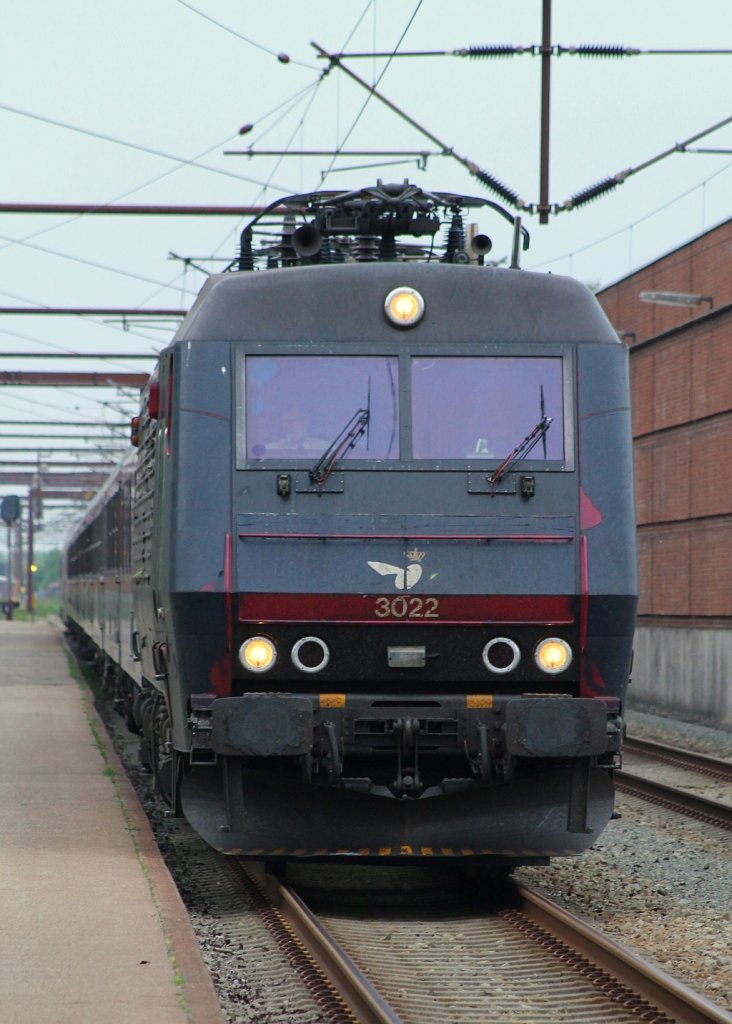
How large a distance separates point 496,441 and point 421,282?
0.98 metres

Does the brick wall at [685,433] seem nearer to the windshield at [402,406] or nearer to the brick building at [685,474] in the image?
the brick building at [685,474]

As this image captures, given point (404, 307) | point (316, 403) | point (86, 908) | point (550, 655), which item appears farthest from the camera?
point (404, 307)

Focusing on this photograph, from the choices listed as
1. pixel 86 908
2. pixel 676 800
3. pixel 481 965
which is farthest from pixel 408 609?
pixel 676 800

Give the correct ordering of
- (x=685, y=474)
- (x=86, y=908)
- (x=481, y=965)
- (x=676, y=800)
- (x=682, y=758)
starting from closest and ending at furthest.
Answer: (x=481, y=965) → (x=86, y=908) → (x=676, y=800) → (x=682, y=758) → (x=685, y=474)

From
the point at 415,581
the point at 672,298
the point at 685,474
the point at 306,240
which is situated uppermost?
the point at 672,298

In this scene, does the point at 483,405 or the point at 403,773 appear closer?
the point at 403,773

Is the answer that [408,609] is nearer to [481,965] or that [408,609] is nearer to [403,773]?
[403,773]

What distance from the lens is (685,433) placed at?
76.5 feet

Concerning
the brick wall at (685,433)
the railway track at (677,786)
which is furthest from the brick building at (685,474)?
the railway track at (677,786)

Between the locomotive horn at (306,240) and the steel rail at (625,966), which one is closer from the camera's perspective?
the steel rail at (625,966)

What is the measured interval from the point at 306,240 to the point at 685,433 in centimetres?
1489

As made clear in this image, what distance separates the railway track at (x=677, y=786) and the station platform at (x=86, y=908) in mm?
4356

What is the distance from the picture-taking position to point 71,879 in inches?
328

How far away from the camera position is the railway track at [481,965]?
20.4 feet
